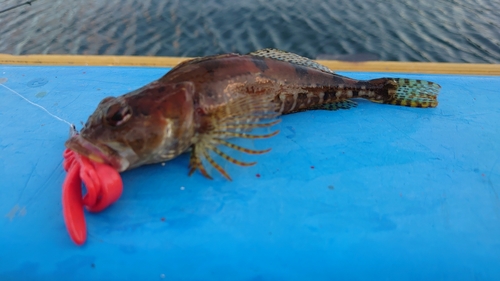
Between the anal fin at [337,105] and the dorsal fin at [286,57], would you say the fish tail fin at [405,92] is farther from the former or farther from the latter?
the dorsal fin at [286,57]

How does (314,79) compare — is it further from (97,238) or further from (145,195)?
(97,238)

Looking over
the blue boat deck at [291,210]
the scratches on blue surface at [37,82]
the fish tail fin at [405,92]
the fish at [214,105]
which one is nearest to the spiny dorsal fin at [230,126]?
the fish at [214,105]

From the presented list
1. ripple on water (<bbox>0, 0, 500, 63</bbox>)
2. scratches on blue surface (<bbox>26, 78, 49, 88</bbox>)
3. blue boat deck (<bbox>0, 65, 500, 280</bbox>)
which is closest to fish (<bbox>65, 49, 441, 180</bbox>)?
blue boat deck (<bbox>0, 65, 500, 280</bbox>)

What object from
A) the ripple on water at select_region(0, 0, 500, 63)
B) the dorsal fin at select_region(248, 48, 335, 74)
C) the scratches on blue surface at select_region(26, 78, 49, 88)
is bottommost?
the ripple on water at select_region(0, 0, 500, 63)

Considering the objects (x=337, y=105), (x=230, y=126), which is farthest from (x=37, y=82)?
(x=337, y=105)

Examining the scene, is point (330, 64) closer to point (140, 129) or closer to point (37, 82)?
point (140, 129)

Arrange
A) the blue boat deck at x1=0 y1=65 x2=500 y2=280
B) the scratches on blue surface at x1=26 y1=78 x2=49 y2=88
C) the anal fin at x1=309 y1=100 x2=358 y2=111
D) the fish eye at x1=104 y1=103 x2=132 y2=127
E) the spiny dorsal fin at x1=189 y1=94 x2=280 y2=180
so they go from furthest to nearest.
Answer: the scratches on blue surface at x1=26 y1=78 x2=49 y2=88
the anal fin at x1=309 y1=100 x2=358 y2=111
the spiny dorsal fin at x1=189 y1=94 x2=280 y2=180
the fish eye at x1=104 y1=103 x2=132 y2=127
the blue boat deck at x1=0 y1=65 x2=500 y2=280

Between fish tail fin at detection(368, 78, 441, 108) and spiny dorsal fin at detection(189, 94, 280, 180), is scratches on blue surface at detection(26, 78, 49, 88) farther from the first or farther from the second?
fish tail fin at detection(368, 78, 441, 108)
